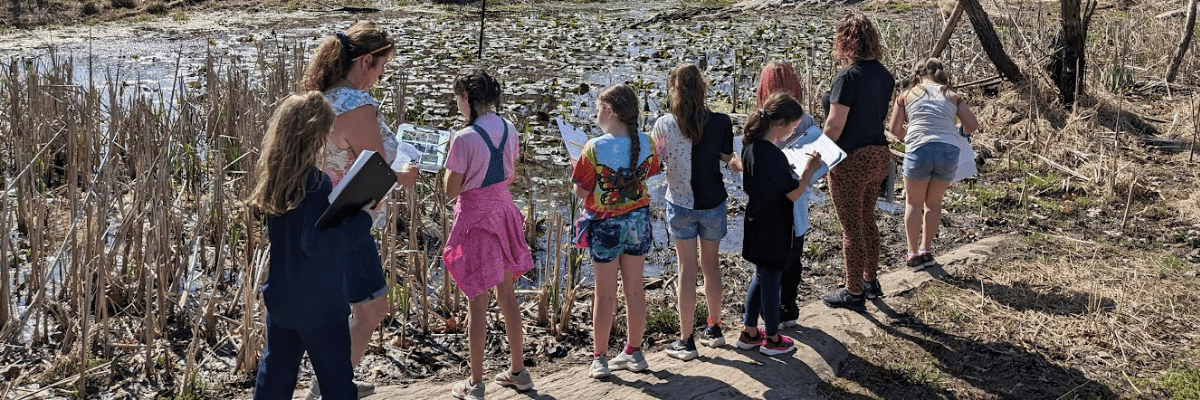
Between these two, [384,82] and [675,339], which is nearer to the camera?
[675,339]

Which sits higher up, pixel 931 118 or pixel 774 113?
pixel 774 113

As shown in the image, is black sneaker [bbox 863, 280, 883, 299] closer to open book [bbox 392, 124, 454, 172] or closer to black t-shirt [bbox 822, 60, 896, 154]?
black t-shirt [bbox 822, 60, 896, 154]

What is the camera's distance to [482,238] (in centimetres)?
426

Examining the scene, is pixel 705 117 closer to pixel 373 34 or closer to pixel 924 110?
pixel 373 34

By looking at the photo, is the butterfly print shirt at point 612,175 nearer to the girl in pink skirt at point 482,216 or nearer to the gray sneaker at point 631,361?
the girl in pink skirt at point 482,216

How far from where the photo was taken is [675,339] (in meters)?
5.36

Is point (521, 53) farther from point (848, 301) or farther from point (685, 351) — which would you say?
point (685, 351)

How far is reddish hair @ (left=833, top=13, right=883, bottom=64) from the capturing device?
5160mm

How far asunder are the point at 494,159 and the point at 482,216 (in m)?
0.23

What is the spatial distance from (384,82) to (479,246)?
27.3ft

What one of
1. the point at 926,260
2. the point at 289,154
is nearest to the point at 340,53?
the point at 289,154

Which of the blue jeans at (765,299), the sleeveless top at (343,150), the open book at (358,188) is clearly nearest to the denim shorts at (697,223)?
the blue jeans at (765,299)

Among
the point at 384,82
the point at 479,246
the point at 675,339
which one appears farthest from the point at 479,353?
the point at 384,82

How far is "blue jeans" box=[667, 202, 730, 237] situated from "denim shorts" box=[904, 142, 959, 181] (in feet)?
5.56
